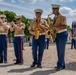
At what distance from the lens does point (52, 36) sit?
9.21m

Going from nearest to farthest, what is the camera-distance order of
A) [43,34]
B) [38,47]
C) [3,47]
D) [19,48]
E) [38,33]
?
1. [38,33]
2. [43,34]
3. [38,47]
4. [19,48]
5. [3,47]

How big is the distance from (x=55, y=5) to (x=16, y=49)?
109 inches

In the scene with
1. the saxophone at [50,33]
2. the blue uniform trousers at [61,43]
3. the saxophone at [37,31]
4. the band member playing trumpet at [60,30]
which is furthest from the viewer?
the saxophone at [37,31]

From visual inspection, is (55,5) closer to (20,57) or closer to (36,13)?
(36,13)

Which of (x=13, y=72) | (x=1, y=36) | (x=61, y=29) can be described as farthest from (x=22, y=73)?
(x=1, y=36)

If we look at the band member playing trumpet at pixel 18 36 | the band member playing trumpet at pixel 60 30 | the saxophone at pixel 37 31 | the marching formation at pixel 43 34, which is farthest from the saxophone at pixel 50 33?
the band member playing trumpet at pixel 18 36

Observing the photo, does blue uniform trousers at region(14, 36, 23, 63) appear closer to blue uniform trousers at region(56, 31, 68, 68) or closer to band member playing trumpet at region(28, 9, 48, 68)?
band member playing trumpet at region(28, 9, 48, 68)

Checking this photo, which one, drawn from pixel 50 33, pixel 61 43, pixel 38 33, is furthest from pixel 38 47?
pixel 61 43

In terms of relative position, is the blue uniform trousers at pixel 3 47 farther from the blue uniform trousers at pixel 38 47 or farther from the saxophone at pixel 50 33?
the saxophone at pixel 50 33

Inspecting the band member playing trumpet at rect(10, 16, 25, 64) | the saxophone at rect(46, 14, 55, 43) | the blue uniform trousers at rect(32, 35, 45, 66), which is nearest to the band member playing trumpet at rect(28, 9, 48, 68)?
the blue uniform trousers at rect(32, 35, 45, 66)

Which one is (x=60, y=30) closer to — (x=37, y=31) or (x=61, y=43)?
(x=61, y=43)

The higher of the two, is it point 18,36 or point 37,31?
point 37,31

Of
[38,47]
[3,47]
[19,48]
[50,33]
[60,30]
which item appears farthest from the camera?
[3,47]

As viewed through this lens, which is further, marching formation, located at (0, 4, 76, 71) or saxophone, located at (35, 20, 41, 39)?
saxophone, located at (35, 20, 41, 39)
